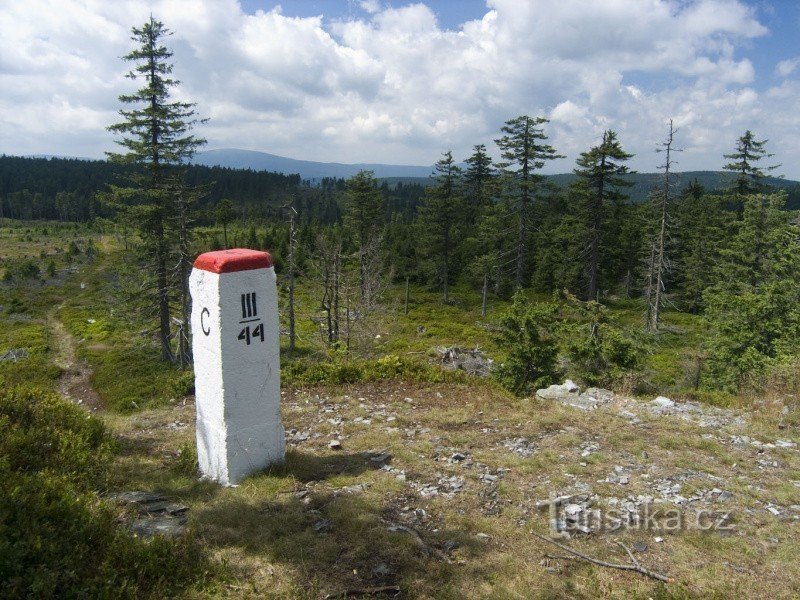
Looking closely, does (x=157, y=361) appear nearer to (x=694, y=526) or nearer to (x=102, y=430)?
(x=102, y=430)

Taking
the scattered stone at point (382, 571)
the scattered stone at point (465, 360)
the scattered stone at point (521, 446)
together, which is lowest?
the scattered stone at point (465, 360)

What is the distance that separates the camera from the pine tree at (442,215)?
41.8 metres

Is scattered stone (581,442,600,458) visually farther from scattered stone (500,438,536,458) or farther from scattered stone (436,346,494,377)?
scattered stone (436,346,494,377)

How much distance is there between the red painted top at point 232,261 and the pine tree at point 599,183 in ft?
97.6

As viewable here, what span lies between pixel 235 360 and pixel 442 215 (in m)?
38.1

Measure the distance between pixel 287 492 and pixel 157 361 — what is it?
74.5 ft

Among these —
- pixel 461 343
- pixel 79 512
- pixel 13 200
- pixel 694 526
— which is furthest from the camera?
pixel 13 200

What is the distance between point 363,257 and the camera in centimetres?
2483

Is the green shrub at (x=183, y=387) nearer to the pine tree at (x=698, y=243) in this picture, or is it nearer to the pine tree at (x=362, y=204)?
the pine tree at (x=362, y=204)

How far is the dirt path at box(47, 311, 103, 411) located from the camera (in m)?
21.3

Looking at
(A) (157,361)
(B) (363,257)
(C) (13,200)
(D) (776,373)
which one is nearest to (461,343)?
(B) (363,257)

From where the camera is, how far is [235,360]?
5.60 meters

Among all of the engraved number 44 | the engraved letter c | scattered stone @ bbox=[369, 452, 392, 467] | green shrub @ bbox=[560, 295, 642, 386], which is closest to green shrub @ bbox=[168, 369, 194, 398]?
scattered stone @ bbox=[369, 452, 392, 467]

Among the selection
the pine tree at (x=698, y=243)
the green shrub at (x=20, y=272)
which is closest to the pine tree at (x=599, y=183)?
the pine tree at (x=698, y=243)
